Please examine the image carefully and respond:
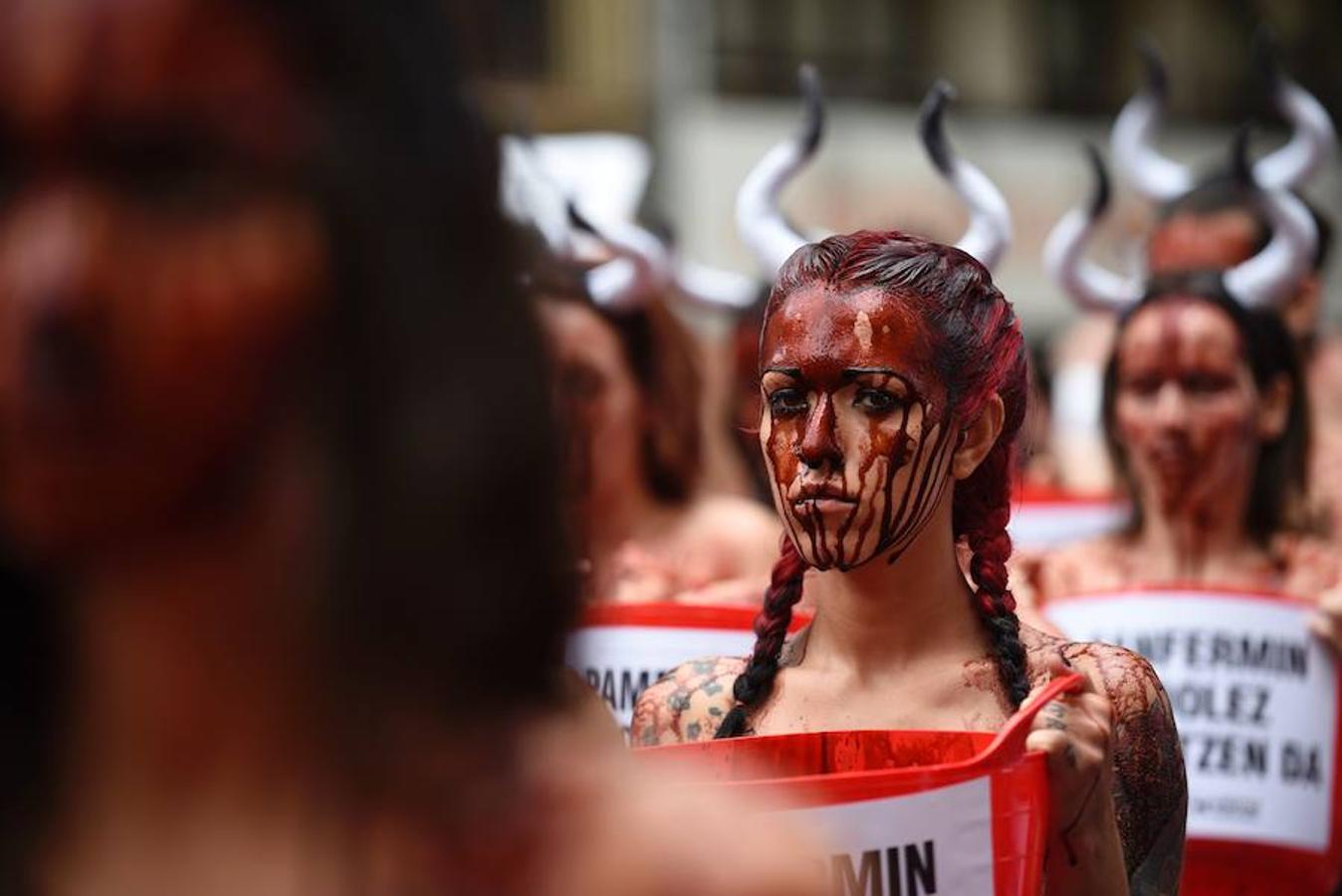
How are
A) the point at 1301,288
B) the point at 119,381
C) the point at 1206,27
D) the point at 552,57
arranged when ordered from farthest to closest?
the point at 1206,27, the point at 552,57, the point at 1301,288, the point at 119,381

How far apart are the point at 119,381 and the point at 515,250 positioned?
0.31 metres

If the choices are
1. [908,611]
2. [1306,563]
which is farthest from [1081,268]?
[908,611]

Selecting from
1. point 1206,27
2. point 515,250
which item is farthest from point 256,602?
point 1206,27

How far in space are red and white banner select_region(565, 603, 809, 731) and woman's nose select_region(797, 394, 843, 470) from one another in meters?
1.26

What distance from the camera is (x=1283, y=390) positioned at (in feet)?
21.7

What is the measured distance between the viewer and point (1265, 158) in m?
8.34

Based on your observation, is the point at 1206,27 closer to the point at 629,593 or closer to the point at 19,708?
the point at 629,593

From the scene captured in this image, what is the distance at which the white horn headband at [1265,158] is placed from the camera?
7922 mm

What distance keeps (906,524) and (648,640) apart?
1.42 m

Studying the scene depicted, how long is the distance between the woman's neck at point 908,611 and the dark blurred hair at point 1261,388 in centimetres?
268

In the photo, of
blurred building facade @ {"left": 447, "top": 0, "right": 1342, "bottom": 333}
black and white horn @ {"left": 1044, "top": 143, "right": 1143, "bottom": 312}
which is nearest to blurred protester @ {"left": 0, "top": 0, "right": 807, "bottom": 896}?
black and white horn @ {"left": 1044, "top": 143, "right": 1143, "bottom": 312}

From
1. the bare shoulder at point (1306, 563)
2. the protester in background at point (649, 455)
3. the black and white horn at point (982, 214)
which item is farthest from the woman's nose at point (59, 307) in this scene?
the bare shoulder at point (1306, 563)

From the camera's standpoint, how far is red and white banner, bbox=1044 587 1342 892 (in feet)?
18.0

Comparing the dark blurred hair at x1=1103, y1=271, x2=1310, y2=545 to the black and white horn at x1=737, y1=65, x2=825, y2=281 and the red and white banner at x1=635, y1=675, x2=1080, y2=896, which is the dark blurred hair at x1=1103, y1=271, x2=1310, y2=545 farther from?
the red and white banner at x1=635, y1=675, x2=1080, y2=896
